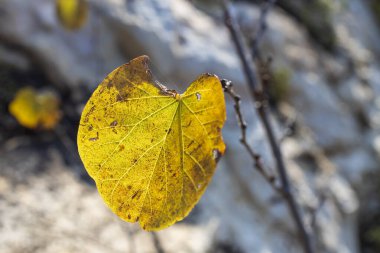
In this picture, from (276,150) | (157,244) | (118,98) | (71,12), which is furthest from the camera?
Result: (71,12)

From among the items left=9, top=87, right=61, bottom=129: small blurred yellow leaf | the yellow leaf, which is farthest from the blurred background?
the yellow leaf

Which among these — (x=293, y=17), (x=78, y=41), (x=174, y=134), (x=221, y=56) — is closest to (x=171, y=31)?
(x=221, y=56)

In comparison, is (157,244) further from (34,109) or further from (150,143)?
(150,143)

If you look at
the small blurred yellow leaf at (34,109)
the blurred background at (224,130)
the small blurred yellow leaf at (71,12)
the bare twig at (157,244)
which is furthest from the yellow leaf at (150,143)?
the small blurred yellow leaf at (71,12)

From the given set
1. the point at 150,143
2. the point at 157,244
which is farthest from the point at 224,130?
the point at 150,143

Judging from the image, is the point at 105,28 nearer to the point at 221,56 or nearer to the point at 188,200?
the point at 221,56

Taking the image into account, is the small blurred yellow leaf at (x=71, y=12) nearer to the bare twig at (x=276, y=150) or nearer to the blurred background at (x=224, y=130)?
the blurred background at (x=224, y=130)

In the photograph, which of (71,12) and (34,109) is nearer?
(34,109)
